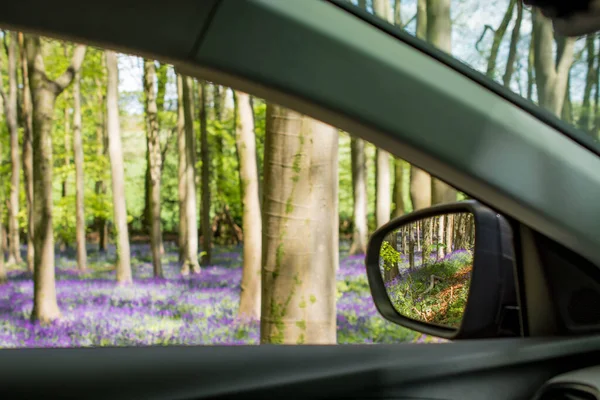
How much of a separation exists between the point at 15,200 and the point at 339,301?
1271 centimetres

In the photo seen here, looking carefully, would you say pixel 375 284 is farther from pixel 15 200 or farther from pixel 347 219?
pixel 347 219

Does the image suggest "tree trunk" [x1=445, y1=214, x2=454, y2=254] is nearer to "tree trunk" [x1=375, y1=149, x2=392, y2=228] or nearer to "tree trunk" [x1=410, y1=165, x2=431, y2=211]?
"tree trunk" [x1=410, y1=165, x2=431, y2=211]

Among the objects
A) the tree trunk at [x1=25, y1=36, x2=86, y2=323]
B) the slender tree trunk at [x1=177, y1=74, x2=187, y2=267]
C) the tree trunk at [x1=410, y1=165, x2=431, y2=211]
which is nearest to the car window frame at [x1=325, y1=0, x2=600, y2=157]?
the tree trunk at [x1=25, y1=36, x2=86, y2=323]

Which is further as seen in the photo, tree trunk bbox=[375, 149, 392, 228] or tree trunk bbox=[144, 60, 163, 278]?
tree trunk bbox=[375, 149, 392, 228]

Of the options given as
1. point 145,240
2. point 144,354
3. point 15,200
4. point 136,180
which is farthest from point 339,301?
point 136,180

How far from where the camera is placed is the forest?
1143mm

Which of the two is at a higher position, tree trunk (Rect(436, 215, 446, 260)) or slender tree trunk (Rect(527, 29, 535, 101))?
slender tree trunk (Rect(527, 29, 535, 101))

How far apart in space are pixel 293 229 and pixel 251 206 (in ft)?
21.6

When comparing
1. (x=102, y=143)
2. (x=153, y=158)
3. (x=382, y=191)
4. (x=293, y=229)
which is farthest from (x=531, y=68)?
(x=102, y=143)

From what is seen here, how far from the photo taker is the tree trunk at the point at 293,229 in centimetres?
360

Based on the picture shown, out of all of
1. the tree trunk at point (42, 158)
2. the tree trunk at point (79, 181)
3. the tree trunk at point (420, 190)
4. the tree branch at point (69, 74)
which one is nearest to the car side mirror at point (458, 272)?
the tree trunk at point (42, 158)

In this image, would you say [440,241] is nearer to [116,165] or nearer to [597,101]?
[597,101]

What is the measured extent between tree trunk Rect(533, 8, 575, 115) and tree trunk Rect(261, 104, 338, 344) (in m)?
2.48

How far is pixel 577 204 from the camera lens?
42.2 inches
